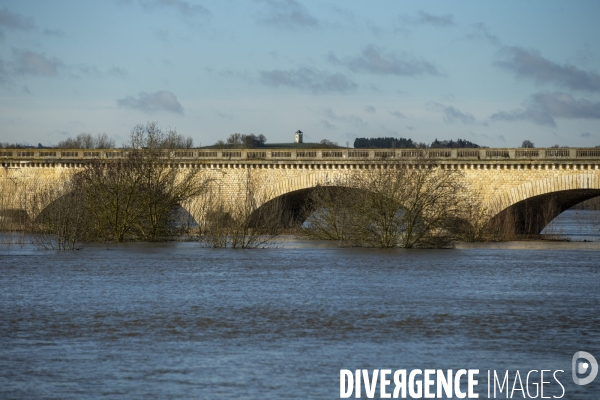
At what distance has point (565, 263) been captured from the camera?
34.7m

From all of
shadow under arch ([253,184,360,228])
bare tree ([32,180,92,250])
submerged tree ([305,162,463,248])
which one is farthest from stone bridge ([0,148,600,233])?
bare tree ([32,180,92,250])

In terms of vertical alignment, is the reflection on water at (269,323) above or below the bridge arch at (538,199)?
below

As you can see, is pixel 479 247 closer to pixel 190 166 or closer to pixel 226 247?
pixel 226 247

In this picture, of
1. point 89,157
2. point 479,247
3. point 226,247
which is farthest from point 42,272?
point 89,157

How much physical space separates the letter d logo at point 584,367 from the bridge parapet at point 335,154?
109 ft

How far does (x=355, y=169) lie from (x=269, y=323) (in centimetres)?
3629

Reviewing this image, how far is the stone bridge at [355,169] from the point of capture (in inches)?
1923

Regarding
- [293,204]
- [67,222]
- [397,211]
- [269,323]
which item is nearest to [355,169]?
[293,204]

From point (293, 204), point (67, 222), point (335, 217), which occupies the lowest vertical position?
point (67, 222)

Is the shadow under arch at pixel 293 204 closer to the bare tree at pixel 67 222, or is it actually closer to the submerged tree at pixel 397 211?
the submerged tree at pixel 397 211

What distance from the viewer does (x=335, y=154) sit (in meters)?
56.2

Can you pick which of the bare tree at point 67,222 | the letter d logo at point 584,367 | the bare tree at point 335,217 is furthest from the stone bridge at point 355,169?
the letter d logo at point 584,367

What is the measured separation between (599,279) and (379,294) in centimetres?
812

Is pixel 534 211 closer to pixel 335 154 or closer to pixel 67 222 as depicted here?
pixel 335 154
